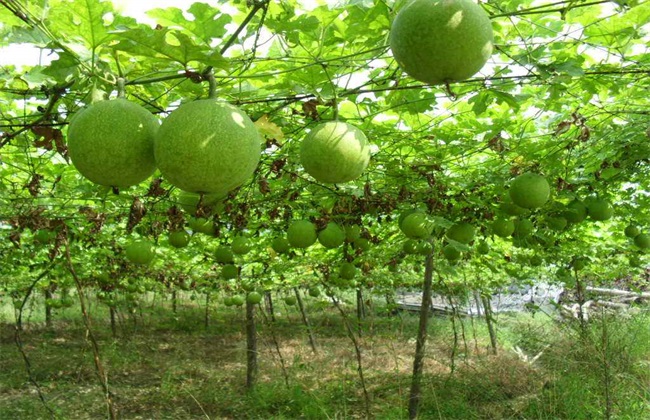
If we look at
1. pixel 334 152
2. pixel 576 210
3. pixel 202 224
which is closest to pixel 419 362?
pixel 576 210

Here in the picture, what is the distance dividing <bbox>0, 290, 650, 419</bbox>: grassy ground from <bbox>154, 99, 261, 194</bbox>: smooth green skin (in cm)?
520

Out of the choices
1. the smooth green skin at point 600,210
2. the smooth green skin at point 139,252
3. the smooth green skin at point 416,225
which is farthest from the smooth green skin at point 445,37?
the smooth green skin at point 600,210

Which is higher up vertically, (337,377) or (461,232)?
(461,232)

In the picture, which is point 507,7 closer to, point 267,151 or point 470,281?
point 267,151

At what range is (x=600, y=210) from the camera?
5.08 meters

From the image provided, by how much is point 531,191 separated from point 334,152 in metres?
2.55

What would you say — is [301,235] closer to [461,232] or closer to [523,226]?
[461,232]

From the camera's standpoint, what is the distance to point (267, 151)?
4.68 meters

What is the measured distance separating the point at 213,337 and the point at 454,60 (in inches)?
873

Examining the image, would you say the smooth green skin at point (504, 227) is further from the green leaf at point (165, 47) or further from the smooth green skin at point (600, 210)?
the green leaf at point (165, 47)

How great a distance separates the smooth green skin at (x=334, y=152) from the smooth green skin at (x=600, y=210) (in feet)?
13.2

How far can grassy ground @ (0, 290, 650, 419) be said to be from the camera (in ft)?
30.3

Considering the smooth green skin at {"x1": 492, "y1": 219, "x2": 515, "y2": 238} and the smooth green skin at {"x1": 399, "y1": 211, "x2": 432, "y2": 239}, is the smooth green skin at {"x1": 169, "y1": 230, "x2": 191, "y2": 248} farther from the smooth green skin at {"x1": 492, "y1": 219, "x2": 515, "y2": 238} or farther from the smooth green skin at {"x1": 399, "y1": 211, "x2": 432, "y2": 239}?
the smooth green skin at {"x1": 492, "y1": 219, "x2": 515, "y2": 238}

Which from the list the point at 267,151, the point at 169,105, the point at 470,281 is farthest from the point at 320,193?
the point at 470,281
